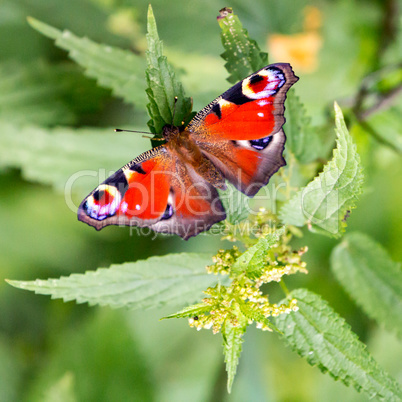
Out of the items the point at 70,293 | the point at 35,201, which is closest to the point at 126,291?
the point at 70,293

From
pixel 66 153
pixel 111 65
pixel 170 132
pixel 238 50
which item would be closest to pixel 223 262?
pixel 170 132

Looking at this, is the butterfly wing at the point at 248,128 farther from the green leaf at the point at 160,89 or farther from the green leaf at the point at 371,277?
the green leaf at the point at 371,277

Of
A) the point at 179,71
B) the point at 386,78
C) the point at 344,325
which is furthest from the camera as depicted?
the point at 386,78

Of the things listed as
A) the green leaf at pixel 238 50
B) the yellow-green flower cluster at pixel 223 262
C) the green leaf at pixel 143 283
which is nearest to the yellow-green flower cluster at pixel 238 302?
the yellow-green flower cluster at pixel 223 262

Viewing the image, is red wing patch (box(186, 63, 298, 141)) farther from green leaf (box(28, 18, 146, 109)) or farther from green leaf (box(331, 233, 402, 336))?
green leaf (box(331, 233, 402, 336))

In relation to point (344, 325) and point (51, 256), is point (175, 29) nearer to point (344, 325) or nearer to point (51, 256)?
point (51, 256)

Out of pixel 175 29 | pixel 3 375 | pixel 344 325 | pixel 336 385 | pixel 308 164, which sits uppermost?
pixel 175 29
